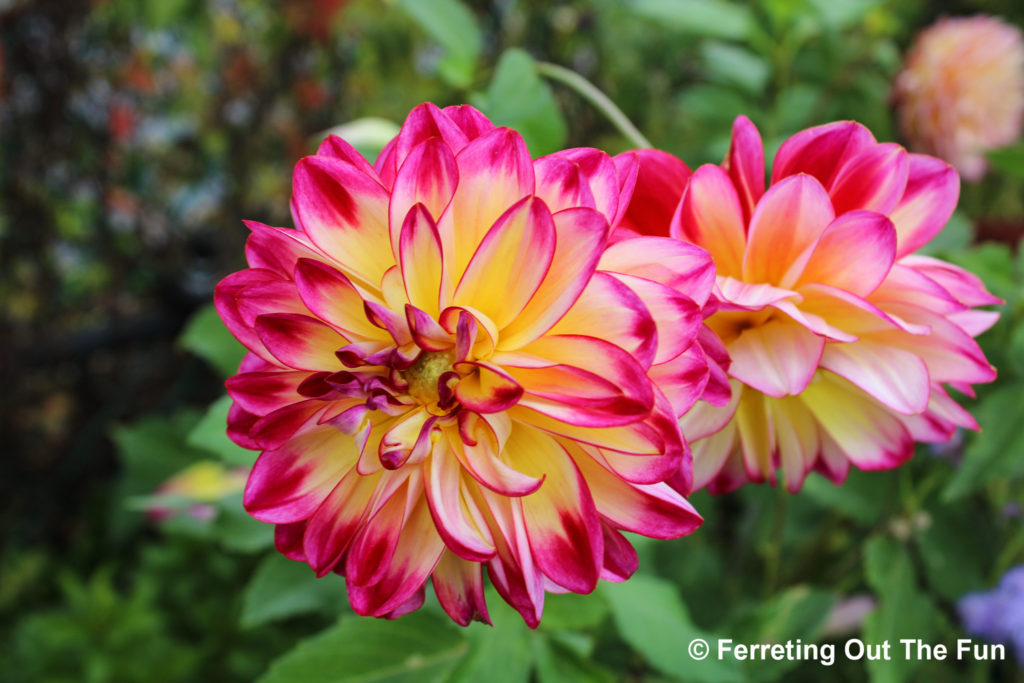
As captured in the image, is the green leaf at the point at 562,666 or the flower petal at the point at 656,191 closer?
the flower petal at the point at 656,191

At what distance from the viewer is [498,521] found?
34cm

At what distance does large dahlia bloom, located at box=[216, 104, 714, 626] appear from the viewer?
1.07ft

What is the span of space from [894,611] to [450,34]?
0.61 metres

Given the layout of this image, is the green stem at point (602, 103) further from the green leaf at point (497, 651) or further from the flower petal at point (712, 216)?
the green leaf at point (497, 651)

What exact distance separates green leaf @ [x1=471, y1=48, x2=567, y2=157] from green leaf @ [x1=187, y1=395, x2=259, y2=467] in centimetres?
28

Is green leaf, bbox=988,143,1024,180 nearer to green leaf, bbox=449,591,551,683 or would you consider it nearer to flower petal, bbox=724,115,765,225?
flower petal, bbox=724,115,765,225

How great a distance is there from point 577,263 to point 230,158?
160cm

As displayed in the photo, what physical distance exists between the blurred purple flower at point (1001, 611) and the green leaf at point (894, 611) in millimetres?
51

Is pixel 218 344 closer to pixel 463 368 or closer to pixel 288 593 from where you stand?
pixel 288 593

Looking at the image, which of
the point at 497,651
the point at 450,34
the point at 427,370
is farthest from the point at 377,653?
the point at 450,34

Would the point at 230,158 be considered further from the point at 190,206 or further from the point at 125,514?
the point at 125,514

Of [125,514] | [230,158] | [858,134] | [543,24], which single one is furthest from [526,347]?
[230,158]

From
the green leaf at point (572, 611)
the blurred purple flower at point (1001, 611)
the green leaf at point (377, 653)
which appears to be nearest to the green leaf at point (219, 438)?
the green leaf at point (377, 653)

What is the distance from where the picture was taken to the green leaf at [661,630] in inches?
21.6
